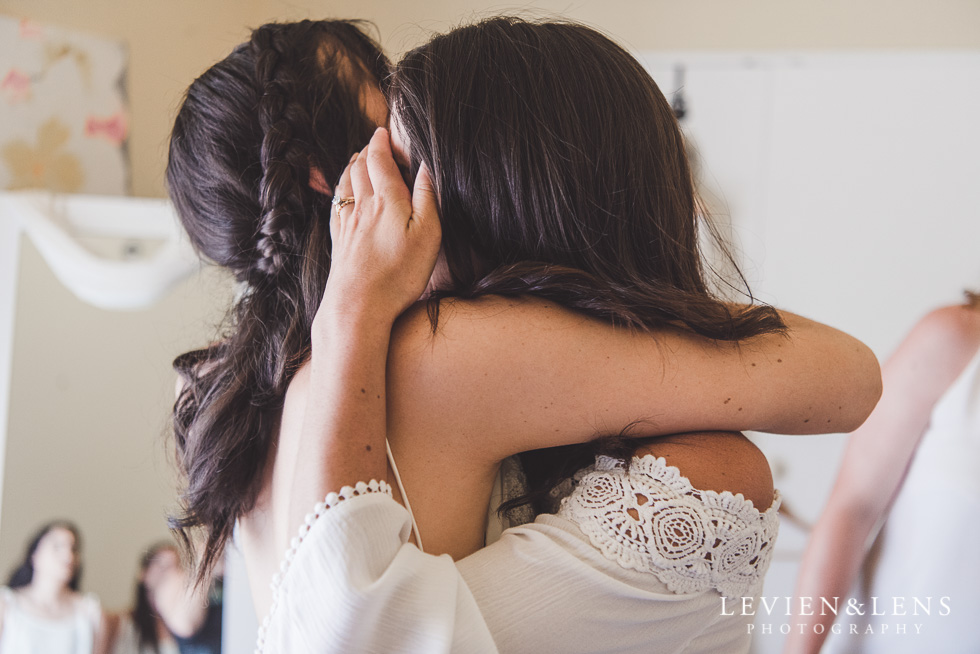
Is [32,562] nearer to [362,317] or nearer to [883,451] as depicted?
[362,317]

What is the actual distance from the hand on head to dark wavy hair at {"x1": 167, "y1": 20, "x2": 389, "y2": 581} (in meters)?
0.14

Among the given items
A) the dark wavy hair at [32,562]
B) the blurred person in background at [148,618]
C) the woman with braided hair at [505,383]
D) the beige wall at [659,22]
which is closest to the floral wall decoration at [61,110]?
the beige wall at [659,22]

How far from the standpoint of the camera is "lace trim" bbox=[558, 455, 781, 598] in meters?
0.59

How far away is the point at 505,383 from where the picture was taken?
22.6 inches

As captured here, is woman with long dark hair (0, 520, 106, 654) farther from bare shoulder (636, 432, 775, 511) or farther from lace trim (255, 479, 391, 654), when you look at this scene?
bare shoulder (636, 432, 775, 511)

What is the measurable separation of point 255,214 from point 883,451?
1.17 meters

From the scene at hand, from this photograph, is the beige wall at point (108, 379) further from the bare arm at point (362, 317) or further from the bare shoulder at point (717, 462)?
the bare shoulder at point (717, 462)

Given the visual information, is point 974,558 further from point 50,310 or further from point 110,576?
point 50,310

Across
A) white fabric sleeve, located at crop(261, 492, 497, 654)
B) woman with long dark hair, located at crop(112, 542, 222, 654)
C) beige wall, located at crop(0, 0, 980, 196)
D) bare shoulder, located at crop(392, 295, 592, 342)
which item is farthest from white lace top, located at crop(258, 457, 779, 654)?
beige wall, located at crop(0, 0, 980, 196)

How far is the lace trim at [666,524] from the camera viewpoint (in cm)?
59

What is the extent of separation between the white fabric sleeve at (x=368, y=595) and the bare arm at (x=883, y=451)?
3.28 feet

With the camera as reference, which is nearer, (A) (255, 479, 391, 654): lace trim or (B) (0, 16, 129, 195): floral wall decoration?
(A) (255, 479, 391, 654): lace trim

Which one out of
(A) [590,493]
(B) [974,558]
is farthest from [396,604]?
(B) [974,558]

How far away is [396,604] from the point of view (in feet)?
1.70
